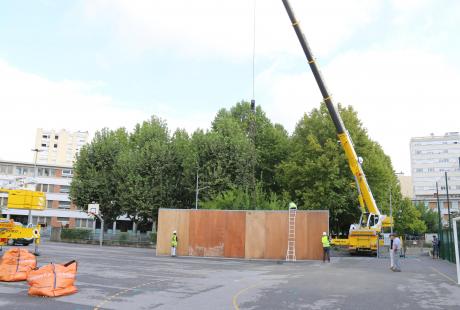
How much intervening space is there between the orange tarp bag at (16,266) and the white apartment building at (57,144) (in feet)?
391

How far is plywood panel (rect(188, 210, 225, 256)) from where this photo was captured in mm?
26922

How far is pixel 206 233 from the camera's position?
27.2 metres

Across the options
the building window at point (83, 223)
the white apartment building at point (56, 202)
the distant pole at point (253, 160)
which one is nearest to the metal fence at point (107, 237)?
the distant pole at point (253, 160)

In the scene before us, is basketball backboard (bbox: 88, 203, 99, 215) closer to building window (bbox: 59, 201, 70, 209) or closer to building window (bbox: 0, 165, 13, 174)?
building window (bbox: 59, 201, 70, 209)

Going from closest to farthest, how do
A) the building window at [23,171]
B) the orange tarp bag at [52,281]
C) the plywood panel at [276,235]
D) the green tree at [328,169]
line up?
the orange tarp bag at [52,281], the plywood panel at [276,235], the green tree at [328,169], the building window at [23,171]

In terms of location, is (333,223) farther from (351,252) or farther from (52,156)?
(52,156)

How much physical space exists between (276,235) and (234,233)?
268 cm

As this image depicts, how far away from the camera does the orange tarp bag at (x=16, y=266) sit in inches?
530

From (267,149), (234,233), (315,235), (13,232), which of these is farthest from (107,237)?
(315,235)

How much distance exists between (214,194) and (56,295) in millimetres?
28139

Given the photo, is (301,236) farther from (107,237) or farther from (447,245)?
(107,237)

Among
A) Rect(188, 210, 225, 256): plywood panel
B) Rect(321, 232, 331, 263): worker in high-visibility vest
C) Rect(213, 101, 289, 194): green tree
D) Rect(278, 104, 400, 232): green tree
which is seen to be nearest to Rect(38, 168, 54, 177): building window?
Rect(213, 101, 289, 194): green tree

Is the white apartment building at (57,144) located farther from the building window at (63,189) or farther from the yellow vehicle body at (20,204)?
the yellow vehicle body at (20,204)

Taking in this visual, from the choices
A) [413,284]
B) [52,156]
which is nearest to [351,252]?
[413,284]
